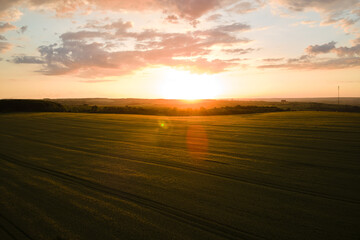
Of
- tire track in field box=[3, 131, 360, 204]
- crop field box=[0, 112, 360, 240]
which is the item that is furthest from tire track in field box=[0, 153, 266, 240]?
tire track in field box=[3, 131, 360, 204]

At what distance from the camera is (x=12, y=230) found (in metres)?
3.91

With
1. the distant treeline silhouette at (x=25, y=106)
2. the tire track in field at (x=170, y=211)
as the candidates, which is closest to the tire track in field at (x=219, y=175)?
the tire track in field at (x=170, y=211)

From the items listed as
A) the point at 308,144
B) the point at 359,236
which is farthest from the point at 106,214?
the point at 308,144

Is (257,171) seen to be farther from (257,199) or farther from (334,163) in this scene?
(334,163)

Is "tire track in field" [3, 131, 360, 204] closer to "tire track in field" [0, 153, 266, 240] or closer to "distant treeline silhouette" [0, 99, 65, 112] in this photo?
"tire track in field" [0, 153, 266, 240]

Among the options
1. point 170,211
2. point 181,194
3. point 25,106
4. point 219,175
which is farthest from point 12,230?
point 25,106

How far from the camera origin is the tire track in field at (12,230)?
3743mm

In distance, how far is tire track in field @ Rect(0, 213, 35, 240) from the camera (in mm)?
3743

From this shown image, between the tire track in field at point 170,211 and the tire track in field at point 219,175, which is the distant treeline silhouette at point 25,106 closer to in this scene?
the tire track in field at point 219,175

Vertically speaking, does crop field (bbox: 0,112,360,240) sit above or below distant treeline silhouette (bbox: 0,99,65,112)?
below

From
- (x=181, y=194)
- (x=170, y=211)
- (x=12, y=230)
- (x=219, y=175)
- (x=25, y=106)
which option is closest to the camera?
(x=12, y=230)

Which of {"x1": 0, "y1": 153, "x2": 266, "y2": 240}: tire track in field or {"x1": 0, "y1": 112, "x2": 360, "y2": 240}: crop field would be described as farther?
{"x1": 0, "y1": 112, "x2": 360, "y2": 240}: crop field

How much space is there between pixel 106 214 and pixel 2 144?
10.2 metres

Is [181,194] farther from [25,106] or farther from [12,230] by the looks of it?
[25,106]
